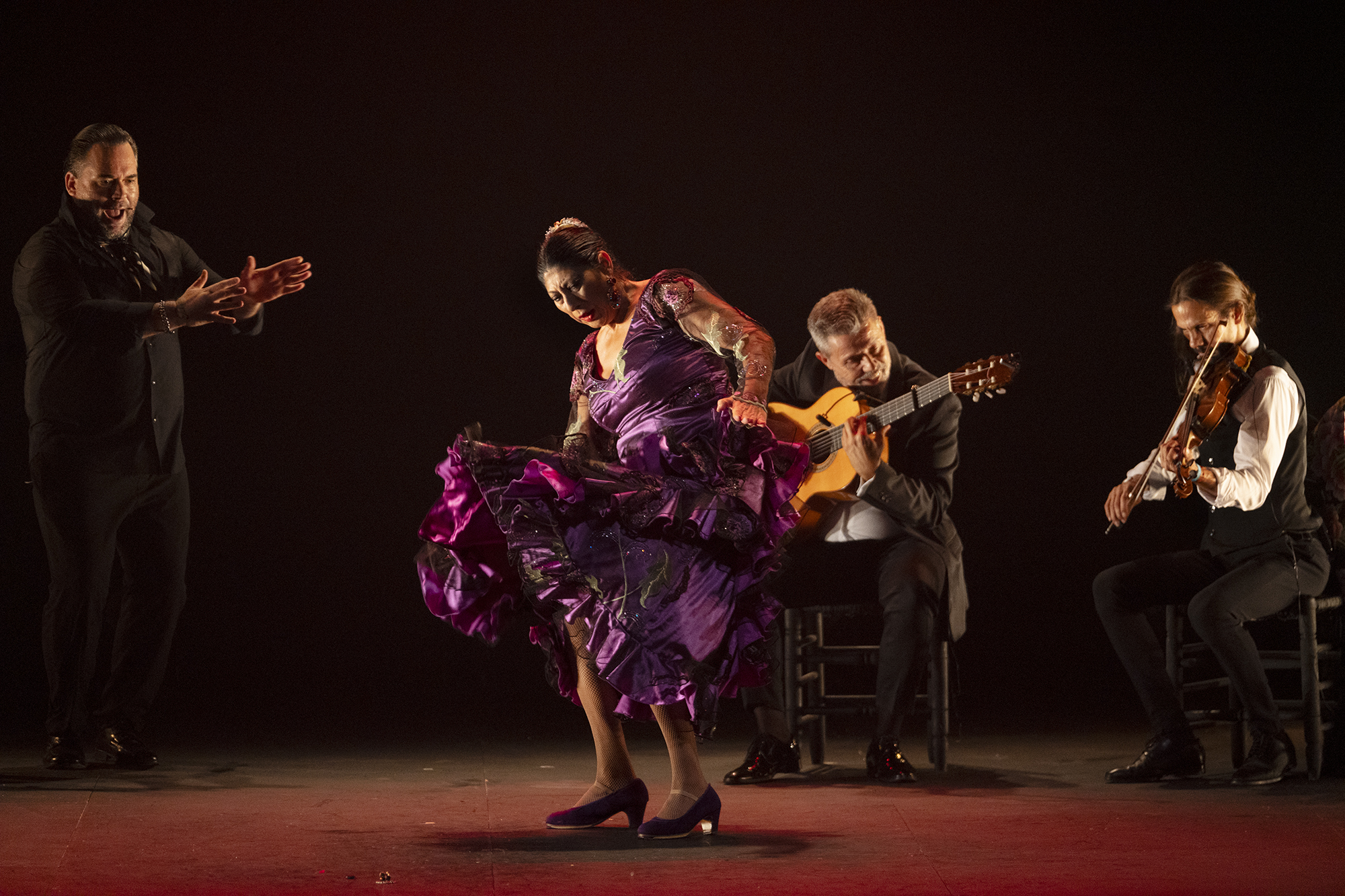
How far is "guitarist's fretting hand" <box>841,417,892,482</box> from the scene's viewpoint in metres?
3.67

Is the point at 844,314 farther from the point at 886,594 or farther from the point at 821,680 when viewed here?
the point at 821,680

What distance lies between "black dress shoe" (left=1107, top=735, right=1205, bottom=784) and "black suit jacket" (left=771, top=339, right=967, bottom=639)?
529 millimetres

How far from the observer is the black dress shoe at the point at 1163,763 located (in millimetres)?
3465

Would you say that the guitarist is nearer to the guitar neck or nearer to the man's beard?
the guitar neck

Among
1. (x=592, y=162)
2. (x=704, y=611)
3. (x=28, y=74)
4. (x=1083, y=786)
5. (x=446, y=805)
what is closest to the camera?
(x=704, y=611)

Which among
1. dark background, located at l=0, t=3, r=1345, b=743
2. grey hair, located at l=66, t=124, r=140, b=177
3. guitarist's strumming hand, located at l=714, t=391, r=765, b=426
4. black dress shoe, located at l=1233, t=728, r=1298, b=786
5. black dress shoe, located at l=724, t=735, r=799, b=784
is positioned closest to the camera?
guitarist's strumming hand, located at l=714, t=391, r=765, b=426

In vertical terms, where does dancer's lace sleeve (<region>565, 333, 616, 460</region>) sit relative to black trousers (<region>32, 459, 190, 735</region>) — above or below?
above

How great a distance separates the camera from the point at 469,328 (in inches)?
212

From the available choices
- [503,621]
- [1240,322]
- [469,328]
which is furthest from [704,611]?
[469,328]

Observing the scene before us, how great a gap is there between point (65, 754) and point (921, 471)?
7.43 feet

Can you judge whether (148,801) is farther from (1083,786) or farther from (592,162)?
(592,162)

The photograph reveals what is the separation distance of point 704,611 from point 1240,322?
1599 mm

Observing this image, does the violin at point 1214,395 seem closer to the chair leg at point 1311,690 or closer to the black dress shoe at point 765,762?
the chair leg at point 1311,690

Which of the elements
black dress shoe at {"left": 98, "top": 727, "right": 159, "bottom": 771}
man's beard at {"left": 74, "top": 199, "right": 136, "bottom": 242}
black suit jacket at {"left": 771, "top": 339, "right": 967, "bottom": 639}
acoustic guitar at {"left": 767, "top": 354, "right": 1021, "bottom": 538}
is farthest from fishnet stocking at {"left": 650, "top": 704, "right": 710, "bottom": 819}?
man's beard at {"left": 74, "top": 199, "right": 136, "bottom": 242}
